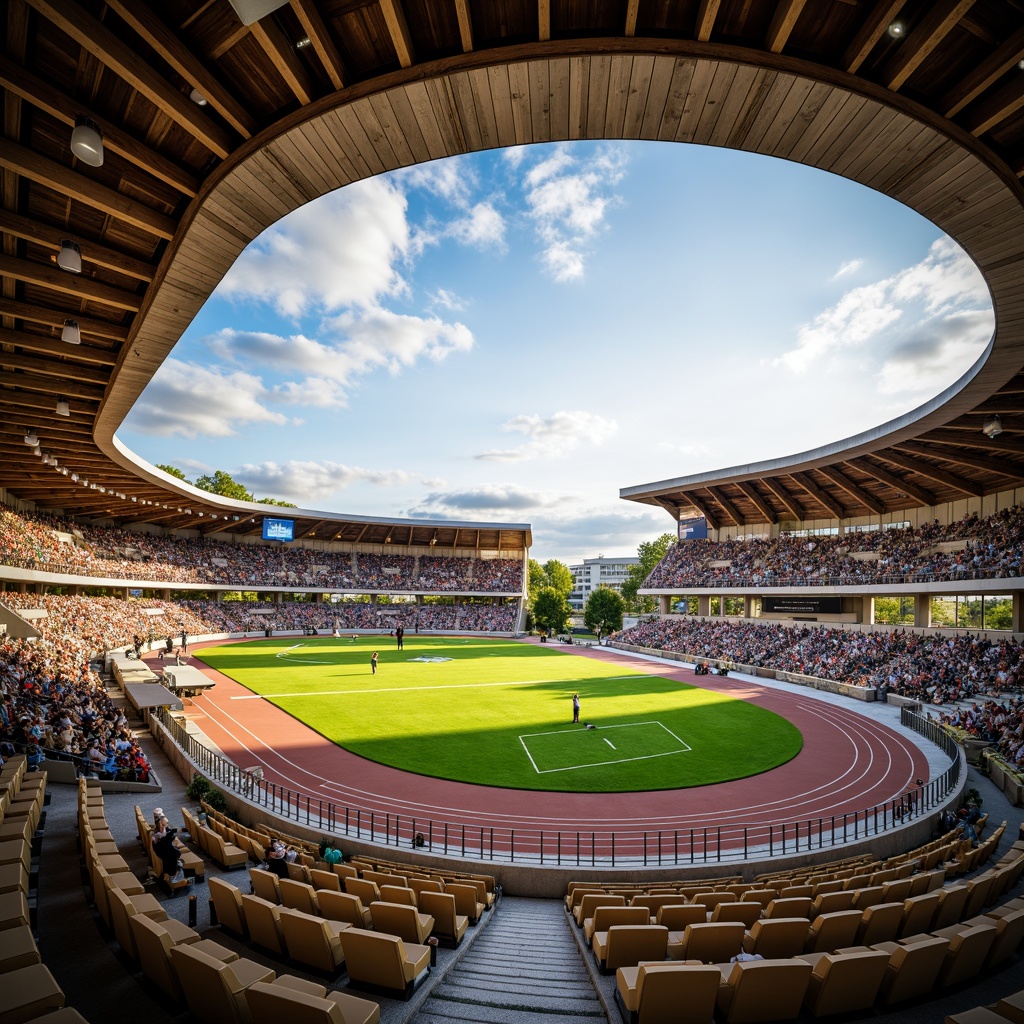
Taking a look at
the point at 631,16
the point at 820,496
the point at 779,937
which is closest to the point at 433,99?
the point at 631,16

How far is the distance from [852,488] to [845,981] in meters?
44.6

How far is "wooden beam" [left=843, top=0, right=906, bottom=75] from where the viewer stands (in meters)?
5.62

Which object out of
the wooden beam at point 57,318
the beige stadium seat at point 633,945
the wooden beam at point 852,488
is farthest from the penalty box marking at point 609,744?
the wooden beam at point 852,488

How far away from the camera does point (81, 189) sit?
838 cm

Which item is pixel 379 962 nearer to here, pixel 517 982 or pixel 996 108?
pixel 517 982

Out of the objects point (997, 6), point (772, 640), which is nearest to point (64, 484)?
point (997, 6)

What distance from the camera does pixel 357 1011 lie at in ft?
15.4

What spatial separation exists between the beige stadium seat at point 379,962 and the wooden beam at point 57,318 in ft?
40.8

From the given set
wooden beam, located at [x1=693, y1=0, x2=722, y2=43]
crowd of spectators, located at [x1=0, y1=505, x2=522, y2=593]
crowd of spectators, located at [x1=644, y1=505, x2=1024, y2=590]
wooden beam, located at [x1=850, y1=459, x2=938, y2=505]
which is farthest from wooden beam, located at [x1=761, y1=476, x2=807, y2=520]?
wooden beam, located at [x1=693, y1=0, x2=722, y2=43]

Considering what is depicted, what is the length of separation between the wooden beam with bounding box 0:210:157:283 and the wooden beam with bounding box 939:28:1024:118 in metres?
12.1

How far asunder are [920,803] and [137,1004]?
17.5 meters

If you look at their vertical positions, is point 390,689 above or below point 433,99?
below

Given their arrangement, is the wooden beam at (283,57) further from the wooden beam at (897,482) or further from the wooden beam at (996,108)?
the wooden beam at (897,482)

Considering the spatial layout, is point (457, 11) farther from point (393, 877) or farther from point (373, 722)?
point (373, 722)
